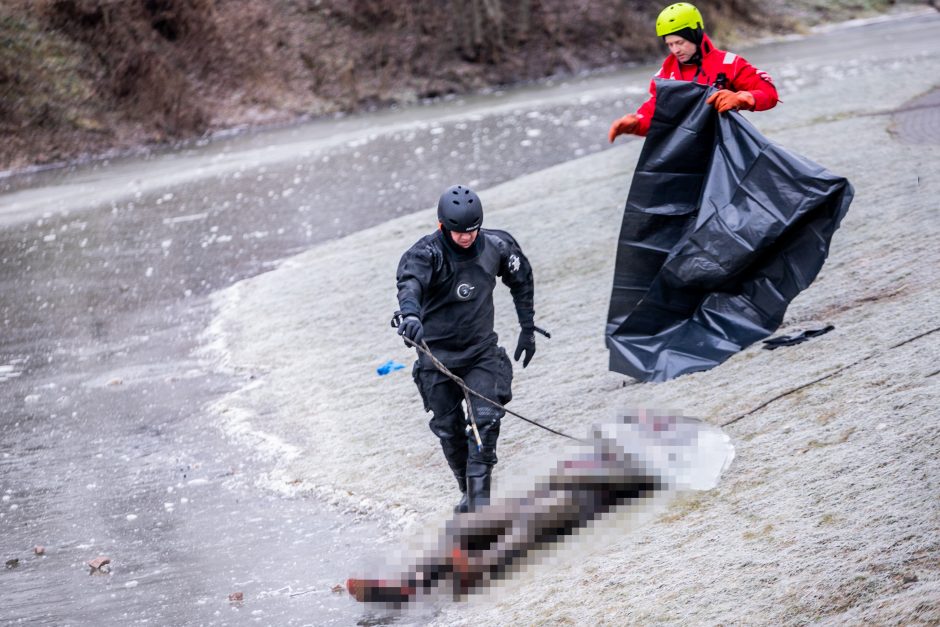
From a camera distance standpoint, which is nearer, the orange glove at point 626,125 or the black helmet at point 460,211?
the black helmet at point 460,211

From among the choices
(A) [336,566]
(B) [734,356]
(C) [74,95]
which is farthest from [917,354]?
(C) [74,95]

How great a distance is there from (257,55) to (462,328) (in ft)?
70.2

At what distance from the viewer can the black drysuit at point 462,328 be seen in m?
5.18

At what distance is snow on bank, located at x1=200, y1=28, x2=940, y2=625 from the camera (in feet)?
13.3

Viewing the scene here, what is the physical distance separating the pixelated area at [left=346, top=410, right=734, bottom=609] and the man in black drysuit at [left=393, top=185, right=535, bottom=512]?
331mm

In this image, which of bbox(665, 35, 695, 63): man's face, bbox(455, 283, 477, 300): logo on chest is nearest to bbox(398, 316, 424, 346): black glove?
bbox(455, 283, 477, 300): logo on chest

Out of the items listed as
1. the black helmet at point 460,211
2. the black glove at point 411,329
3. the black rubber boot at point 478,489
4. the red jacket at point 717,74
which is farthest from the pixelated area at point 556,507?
the red jacket at point 717,74

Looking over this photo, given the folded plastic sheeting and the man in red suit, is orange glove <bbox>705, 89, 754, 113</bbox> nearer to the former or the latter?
the man in red suit

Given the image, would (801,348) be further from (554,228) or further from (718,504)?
(554,228)

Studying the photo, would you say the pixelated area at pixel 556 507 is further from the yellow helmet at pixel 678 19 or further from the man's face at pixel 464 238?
the yellow helmet at pixel 678 19

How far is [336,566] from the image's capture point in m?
5.22

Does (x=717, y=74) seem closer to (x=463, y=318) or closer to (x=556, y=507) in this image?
(x=463, y=318)

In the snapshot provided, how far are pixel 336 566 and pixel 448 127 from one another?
15.8m

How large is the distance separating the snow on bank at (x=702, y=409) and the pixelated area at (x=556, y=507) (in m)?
0.13
